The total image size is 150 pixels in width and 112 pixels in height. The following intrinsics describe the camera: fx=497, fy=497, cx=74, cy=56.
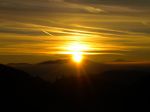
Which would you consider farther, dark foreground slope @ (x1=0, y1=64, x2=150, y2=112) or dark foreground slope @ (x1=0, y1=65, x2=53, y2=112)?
dark foreground slope @ (x1=0, y1=64, x2=150, y2=112)

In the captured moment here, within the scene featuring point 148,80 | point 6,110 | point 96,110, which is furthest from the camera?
point 148,80

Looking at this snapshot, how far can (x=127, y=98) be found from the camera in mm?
103750

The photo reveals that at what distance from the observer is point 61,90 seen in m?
111

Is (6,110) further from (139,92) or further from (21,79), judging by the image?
(139,92)

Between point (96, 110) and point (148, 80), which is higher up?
point (148, 80)

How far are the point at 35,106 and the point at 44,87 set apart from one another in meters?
10.9

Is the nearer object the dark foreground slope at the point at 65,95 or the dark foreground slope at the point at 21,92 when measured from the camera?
the dark foreground slope at the point at 21,92

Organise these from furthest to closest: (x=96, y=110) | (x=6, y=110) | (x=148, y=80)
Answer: (x=148, y=80) < (x=96, y=110) < (x=6, y=110)

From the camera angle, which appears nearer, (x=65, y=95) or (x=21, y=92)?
(x=21, y=92)

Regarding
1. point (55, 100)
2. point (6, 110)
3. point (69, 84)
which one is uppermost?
point (69, 84)

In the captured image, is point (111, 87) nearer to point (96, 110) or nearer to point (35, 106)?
point (96, 110)

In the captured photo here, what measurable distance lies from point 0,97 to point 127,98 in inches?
1039

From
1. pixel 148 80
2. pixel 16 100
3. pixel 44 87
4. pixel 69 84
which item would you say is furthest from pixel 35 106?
pixel 148 80

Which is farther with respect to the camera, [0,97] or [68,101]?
[68,101]
